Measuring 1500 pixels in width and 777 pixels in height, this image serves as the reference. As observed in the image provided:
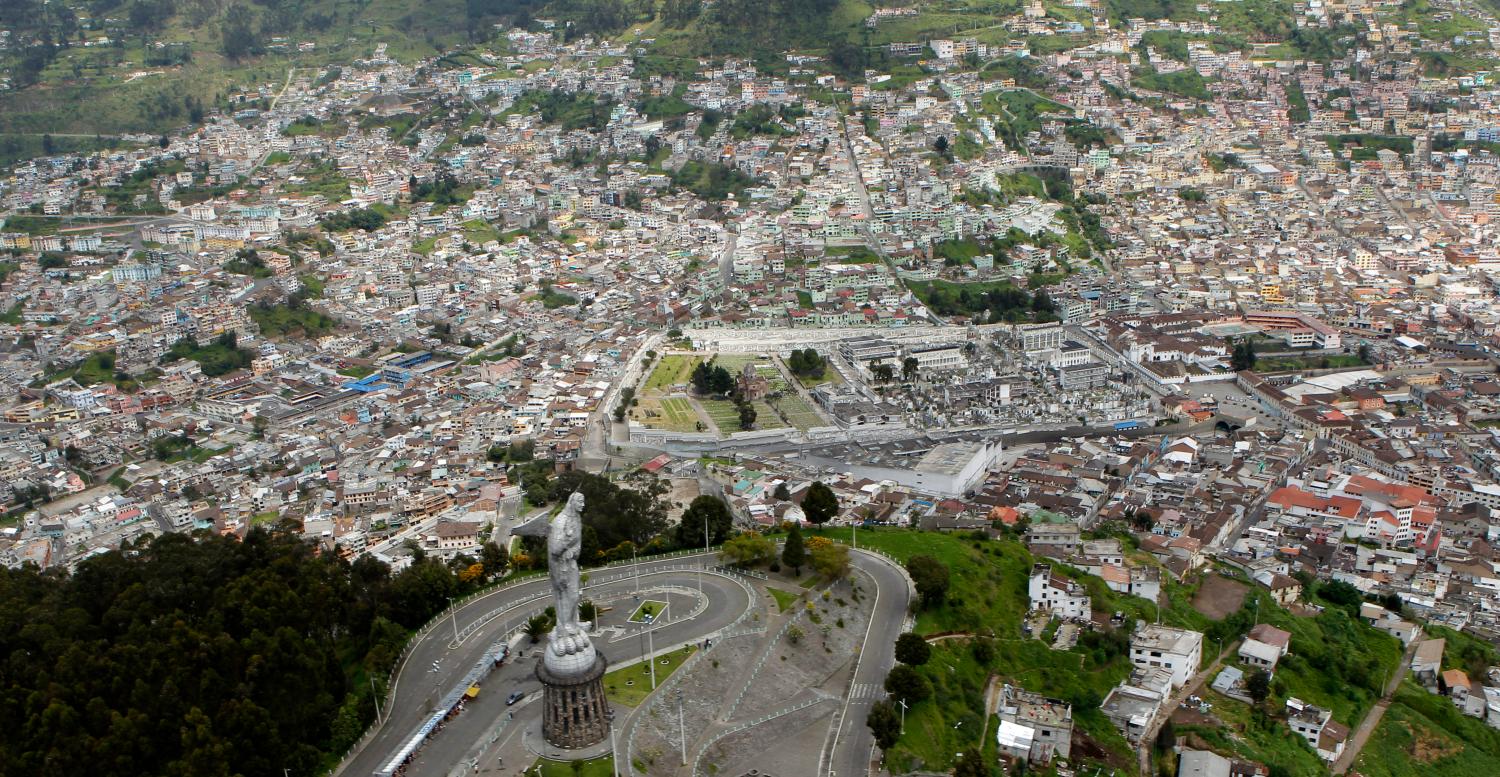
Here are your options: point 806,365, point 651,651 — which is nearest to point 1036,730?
point 651,651

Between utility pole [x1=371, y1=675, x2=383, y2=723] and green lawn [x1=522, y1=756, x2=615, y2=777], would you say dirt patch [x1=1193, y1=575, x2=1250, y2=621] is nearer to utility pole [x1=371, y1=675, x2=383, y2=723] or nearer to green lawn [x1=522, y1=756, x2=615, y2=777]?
green lawn [x1=522, y1=756, x2=615, y2=777]

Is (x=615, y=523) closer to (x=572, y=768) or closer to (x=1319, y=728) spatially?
(x=572, y=768)

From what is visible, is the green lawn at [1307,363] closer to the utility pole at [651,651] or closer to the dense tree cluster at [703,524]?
the dense tree cluster at [703,524]

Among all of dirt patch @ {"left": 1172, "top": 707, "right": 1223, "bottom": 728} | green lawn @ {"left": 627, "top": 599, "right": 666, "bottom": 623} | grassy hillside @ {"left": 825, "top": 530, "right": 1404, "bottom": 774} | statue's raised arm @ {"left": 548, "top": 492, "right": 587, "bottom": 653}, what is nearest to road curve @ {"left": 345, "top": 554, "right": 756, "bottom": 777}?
green lawn @ {"left": 627, "top": 599, "right": 666, "bottom": 623}

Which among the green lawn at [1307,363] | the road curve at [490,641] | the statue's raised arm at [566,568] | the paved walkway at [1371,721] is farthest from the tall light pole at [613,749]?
the green lawn at [1307,363]

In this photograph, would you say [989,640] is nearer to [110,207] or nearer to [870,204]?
[870,204]
